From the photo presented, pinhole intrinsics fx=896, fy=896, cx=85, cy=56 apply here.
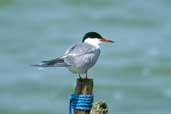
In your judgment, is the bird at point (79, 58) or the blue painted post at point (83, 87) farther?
the bird at point (79, 58)

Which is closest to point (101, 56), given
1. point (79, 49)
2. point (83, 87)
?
point (79, 49)

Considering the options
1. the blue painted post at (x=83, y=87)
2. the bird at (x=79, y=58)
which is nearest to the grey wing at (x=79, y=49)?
the bird at (x=79, y=58)

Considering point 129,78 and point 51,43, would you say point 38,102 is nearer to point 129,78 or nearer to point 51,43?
point 129,78

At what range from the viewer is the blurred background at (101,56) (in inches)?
635

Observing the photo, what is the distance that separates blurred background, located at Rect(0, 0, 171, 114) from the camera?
635 inches

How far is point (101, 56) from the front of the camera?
18.7m

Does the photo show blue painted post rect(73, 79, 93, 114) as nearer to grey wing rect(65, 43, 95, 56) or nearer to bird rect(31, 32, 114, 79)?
bird rect(31, 32, 114, 79)

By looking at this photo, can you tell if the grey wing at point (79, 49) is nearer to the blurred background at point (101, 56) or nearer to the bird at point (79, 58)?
the bird at point (79, 58)

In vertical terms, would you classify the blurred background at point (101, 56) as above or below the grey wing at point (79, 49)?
above

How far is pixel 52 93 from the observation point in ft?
53.7

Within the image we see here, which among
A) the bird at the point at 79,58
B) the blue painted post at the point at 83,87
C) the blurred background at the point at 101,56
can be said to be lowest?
the blue painted post at the point at 83,87

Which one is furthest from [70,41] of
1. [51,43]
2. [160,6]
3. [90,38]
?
[90,38]

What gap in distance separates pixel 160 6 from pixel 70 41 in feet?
17.1

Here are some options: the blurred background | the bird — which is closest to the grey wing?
the bird
